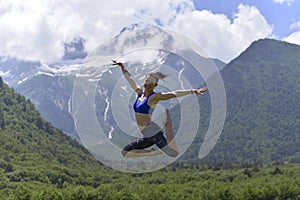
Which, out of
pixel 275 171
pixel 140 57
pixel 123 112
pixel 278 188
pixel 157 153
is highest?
pixel 275 171

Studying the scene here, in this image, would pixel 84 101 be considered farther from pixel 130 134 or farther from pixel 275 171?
pixel 275 171

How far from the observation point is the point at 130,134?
7578 millimetres

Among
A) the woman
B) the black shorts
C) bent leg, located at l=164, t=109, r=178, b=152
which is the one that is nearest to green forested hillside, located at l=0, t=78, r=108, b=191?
the black shorts

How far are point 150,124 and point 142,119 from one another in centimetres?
16

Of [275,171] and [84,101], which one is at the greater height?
[275,171]

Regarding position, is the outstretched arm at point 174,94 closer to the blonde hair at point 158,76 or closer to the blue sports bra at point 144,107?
the blue sports bra at point 144,107

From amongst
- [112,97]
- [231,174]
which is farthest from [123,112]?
[231,174]

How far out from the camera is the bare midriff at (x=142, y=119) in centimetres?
751

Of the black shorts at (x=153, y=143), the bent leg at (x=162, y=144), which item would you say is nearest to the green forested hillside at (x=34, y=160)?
the black shorts at (x=153, y=143)

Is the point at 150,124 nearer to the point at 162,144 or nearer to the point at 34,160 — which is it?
the point at 162,144

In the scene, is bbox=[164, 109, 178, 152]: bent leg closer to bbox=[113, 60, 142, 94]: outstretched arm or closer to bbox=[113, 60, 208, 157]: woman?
bbox=[113, 60, 208, 157]: woman

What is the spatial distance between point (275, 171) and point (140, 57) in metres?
145

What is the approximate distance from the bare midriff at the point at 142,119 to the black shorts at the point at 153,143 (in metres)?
0.25

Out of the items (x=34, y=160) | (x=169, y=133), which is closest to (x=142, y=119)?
(x=169, y=133)
